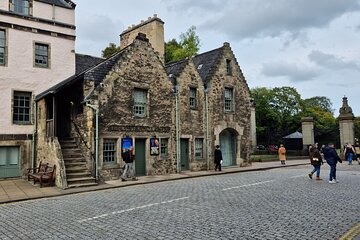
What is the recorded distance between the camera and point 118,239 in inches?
257

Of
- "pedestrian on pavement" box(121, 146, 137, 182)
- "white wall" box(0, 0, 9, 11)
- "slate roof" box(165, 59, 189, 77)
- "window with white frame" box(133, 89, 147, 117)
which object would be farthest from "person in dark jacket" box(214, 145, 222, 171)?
"white wall" box(0, 0, 9, 11)

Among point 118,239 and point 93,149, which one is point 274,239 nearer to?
point 118,239

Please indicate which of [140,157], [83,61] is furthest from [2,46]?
[140,157]

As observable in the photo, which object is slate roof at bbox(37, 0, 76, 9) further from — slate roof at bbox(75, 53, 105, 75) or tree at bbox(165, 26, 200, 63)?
tree at bbox(165, 26, 200, 63)

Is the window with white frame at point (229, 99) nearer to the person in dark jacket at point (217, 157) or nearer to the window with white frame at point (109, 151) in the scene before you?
the person in dark jacket at point (217, 157)

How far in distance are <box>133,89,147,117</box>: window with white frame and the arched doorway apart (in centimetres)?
756

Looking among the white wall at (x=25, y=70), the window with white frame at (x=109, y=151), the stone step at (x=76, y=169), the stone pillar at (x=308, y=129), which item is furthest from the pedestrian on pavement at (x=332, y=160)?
the stone pillar at (x=308, y=129)

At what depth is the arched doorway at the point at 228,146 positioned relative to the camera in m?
24.3

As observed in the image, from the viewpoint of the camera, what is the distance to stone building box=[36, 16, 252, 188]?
16.6 meters

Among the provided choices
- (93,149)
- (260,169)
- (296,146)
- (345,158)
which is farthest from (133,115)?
(296,146)

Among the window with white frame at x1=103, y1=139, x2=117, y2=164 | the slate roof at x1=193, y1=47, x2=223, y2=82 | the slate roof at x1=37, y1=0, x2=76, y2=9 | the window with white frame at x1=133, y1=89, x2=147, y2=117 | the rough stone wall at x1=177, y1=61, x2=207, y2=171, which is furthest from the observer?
the slate roof at x1=193, y1=47, x2=223, y2=82

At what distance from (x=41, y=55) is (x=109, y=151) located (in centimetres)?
764

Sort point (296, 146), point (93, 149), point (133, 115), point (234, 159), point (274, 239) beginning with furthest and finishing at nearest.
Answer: point (296, 146) → point (234, 159) → point (133, 115) → point (93, 149) → point (274, 239)

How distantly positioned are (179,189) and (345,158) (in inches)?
768
